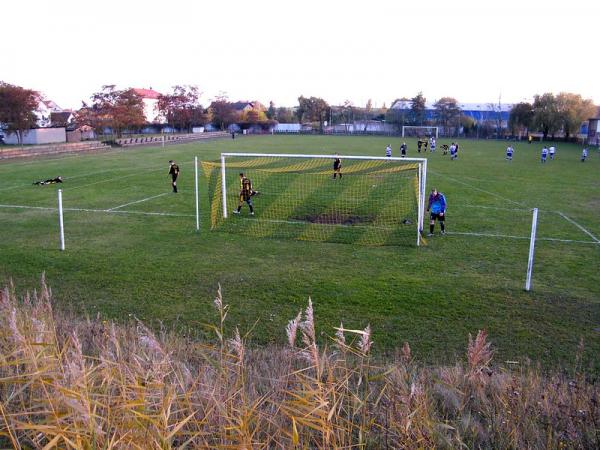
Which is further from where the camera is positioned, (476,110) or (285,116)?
(285,116)

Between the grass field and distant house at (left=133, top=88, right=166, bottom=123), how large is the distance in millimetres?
73211

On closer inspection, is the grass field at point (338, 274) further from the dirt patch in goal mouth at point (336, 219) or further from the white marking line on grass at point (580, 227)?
the dirt patch in goal mouth at point (336, 219)

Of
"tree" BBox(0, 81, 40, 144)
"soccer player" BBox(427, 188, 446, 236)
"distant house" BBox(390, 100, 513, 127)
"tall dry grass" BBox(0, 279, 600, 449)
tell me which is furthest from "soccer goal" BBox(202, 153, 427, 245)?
"distant house" BBox(390, 100, 513, 127)

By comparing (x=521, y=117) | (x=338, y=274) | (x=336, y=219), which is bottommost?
(x=338, y=274)

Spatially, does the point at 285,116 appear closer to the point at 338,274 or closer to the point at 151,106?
Answer: the point at 151,106

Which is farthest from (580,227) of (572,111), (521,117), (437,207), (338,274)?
(521,117)

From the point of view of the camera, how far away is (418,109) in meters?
104

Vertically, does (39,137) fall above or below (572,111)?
below

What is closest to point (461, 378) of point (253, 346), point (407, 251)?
point (253, 346)

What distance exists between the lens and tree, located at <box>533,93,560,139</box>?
74.6 m

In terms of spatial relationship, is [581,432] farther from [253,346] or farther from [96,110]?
[96,110]

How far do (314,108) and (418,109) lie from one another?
2524 centimetres

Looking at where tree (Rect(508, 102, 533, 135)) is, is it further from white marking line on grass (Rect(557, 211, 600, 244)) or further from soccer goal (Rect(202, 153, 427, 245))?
white marking line on grass (Rect(557, 211, 600, 244))

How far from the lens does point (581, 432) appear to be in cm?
384
